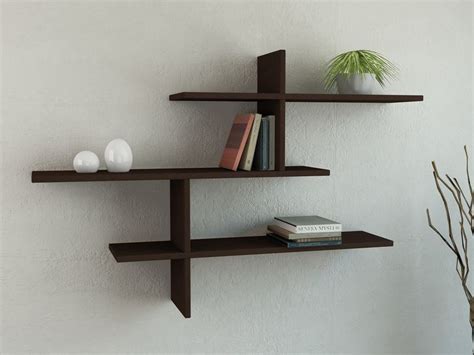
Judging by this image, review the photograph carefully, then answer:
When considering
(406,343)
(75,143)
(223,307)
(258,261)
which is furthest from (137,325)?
(406,343)

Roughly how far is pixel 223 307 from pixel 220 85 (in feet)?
2.44

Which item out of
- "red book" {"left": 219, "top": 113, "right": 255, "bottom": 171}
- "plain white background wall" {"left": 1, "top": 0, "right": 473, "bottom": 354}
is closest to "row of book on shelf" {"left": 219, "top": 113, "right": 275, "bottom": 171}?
"red book" {"left": 219, "top": 113, "right": 255, "bottom": 171}

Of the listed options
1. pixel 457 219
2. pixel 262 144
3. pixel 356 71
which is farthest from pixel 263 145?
pixel 457 219

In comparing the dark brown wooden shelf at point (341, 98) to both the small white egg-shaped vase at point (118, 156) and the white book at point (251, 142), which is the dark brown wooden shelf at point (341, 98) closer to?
the white book at point (251, 142)

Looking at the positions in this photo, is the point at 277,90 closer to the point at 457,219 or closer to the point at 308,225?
the point at 308,225

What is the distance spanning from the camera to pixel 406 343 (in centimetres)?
253

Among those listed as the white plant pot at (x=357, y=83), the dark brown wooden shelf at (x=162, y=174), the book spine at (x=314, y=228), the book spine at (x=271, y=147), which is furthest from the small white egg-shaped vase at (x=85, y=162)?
the white plant pot at (x=357, y=83)

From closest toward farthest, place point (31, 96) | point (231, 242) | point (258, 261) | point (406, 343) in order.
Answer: point (31, 96)
point (231, 242)
point (258, 261)
point (406, 343)

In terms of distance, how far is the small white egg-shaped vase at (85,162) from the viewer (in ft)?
6.38

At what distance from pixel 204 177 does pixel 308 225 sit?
383 millimetres

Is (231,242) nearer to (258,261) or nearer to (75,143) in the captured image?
(258,261)

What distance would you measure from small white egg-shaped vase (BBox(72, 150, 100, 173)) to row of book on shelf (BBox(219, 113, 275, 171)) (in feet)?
1.36

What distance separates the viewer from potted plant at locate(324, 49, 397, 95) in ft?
7.21

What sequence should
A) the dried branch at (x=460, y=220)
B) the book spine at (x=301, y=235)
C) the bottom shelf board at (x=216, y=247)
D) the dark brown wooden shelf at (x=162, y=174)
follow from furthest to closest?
the dried branch at (x=460, y=220) → the book spine at (x=301, y=235) → the bottom shelf board at (x=216, y=247) → the dark brown wooden shelf at (x=162, y=174)
